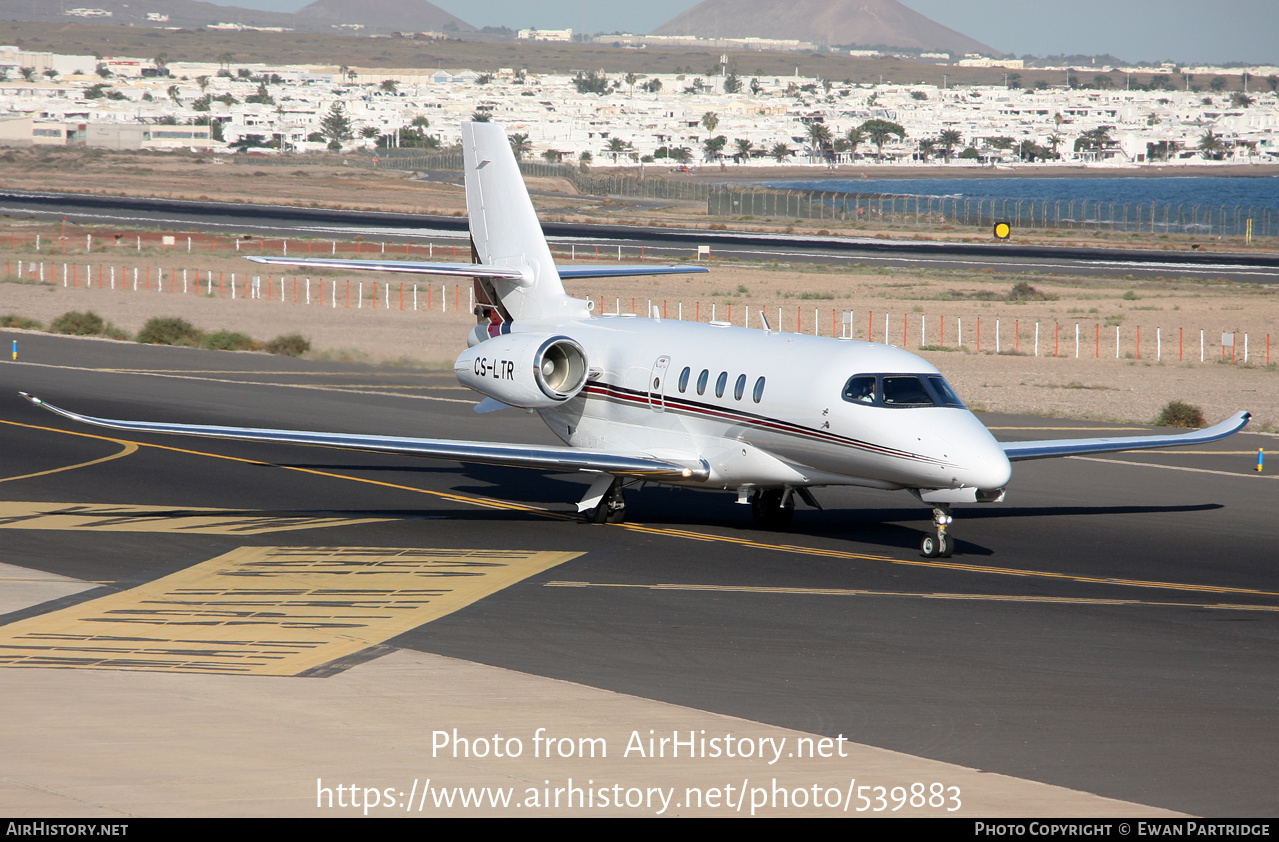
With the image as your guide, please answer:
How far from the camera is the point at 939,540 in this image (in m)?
21.3

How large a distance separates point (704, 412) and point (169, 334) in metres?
37.6

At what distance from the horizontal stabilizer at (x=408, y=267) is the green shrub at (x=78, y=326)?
113 ft

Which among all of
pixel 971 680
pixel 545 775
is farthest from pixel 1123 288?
pixel 545 775

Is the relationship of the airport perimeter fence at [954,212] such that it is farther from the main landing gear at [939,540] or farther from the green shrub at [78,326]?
the main landing gear at [939,540]

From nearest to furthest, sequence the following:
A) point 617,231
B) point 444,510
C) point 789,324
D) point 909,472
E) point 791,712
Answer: point 791,712 < point 909,472 < point 444,510 < point 789,324 < point 617,231

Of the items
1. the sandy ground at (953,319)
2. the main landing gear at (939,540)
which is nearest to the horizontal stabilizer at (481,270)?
the main landing gear at (939,540)

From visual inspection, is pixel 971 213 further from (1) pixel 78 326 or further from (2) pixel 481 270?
(2) pixel 481 270

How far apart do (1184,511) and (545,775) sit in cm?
1824

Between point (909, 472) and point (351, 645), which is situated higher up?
point (909, 472)

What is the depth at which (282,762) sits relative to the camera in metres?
11.5

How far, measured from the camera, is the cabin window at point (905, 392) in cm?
2075

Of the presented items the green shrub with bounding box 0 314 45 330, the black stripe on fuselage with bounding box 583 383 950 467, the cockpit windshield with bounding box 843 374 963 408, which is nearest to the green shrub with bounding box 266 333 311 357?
the green shrub with bounding box 0 314 45 330

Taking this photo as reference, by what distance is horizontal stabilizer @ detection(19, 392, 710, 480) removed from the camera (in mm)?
22297

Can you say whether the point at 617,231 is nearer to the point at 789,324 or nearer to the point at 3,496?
the point at 789,324
